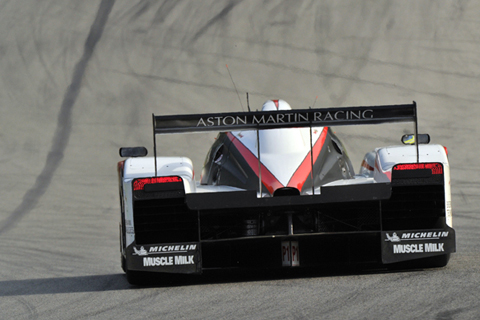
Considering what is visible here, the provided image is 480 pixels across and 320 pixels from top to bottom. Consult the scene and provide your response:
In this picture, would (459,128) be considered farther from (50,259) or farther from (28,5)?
(28,5)

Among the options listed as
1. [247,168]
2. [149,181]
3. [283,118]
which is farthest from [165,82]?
[283,118]

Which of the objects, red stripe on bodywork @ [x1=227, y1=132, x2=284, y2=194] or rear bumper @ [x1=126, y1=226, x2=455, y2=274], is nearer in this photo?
rear bumper @ [x1=126, y1=226, x2=455, y2=274]

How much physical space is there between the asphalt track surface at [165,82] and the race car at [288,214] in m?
2.04

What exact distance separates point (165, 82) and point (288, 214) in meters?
15.7

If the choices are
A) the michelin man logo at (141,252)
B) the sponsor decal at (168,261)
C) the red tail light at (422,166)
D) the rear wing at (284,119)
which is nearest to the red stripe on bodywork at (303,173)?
the rear wing at (284,119)

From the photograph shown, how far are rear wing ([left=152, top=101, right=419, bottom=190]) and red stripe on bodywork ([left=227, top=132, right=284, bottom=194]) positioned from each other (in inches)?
28.3

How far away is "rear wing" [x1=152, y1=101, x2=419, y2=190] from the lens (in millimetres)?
7688

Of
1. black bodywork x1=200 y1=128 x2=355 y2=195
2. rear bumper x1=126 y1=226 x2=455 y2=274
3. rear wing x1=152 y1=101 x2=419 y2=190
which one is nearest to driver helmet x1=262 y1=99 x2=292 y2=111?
black bodywork x1=200 y1=128 x2=355 y2=195

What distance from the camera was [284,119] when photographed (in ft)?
25.9

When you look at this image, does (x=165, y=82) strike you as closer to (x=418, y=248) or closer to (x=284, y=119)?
(x=284, y=119)

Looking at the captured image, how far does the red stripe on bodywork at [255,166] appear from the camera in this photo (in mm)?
8281

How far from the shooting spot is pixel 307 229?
27.2ft

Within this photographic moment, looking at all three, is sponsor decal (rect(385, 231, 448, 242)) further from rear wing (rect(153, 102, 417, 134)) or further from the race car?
rear wing (rect(153, 102, 417, 134))

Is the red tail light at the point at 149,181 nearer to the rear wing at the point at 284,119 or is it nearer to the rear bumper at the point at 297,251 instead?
the rear wing at the point at 284,119
